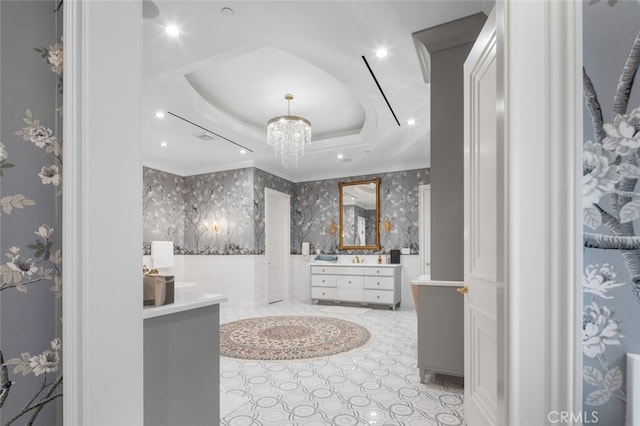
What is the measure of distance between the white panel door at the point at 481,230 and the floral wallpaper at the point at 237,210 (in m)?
4.29

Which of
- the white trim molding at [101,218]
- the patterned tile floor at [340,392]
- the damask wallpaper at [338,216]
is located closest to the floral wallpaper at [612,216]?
the white trim molding at [101,218]

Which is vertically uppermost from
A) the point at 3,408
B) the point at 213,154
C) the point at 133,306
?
the point at 213,154

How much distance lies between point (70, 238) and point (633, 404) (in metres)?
1.34

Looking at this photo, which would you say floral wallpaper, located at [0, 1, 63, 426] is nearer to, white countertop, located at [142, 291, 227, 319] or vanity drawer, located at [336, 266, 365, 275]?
white countertop, located at [142, 291, 227, 319]

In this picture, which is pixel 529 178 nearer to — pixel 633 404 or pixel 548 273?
pixel 548 273

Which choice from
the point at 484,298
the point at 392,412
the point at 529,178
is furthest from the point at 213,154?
the point at 529,178

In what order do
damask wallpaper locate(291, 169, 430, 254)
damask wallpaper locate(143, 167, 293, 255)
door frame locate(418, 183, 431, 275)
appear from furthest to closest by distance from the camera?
damask wallpaper locate(291, 169, 430, 254)
damask wallpaper locate(143, 167, 293, 255)
door frame locate(418, 183, 431, 275)

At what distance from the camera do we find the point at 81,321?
0.95 metres

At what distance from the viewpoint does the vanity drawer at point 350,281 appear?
596cm

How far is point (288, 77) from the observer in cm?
350

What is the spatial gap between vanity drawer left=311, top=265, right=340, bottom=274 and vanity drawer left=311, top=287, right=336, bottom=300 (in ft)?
1.00

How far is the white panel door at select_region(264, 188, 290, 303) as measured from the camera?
21.4 feet

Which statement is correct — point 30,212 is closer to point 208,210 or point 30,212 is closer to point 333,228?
point 208,210

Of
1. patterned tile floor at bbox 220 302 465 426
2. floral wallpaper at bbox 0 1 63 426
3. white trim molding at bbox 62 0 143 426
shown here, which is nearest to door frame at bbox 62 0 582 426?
white trim molding at bbox 62 0 143 426
